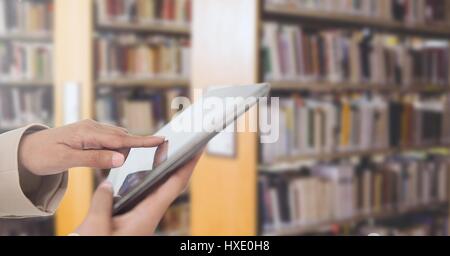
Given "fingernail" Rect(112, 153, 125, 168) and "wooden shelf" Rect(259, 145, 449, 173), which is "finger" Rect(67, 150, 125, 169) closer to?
"fingernail" Rect(112, 153, 125, 168)

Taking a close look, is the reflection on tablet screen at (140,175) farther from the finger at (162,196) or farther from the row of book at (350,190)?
the row of book at (350,190)

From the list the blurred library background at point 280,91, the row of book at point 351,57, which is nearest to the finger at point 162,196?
the blurred library background at point 280,91

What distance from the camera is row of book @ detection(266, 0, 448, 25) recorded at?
2.07 meters

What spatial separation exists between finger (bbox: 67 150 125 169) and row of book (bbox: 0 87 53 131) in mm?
2321

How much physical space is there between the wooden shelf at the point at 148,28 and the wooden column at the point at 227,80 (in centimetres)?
67

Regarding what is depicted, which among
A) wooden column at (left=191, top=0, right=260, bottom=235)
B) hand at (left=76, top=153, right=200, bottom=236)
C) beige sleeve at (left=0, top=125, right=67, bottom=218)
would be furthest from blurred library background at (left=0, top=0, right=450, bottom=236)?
hand at (left=76, top=153, right=200, bottom=236)

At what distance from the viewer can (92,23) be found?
8.11 ft

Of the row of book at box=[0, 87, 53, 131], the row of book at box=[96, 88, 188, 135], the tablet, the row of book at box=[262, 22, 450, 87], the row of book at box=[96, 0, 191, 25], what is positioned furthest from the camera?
the row of book at box=[0, 87, 53, 131]

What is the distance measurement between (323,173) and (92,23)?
4.12 feet

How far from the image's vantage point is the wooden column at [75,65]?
246 centimetres

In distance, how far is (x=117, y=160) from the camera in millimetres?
601

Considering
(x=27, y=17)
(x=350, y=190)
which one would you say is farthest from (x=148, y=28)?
(x=350, y=190)

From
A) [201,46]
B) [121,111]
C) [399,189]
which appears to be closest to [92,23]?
[121,111]
